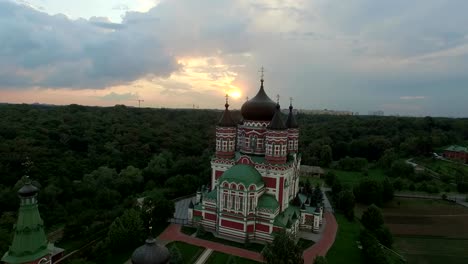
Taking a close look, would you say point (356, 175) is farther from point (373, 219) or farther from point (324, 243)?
point (324, 243)

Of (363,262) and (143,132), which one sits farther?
(143,132)

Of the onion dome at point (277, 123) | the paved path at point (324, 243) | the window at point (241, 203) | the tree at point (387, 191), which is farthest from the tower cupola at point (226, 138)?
the tree at point (387, 191)

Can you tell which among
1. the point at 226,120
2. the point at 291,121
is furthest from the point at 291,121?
the point at 226,120

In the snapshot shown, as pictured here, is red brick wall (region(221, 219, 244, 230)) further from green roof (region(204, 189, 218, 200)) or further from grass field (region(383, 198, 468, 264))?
grass field (region(383, 198, 468, 264))

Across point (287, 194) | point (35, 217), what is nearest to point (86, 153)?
point (287, 194)

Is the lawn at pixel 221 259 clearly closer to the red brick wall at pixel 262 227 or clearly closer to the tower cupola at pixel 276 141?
the red brick wall at pixel 262 227

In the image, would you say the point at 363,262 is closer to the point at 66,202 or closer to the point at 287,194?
the point at 287,194

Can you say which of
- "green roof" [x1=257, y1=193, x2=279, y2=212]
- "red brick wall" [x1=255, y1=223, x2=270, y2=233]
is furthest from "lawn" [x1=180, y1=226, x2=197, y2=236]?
"green roof" [x1=257, y1=193, x2=279, y2=212]
